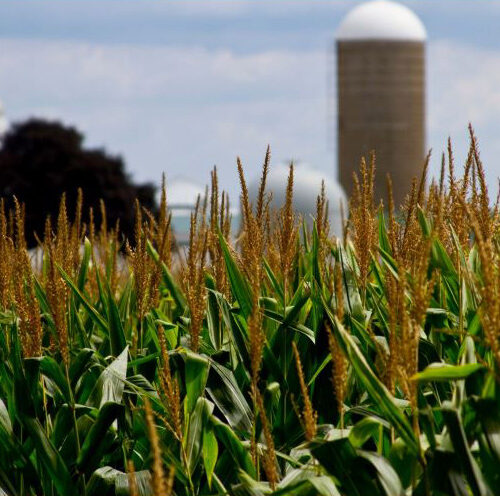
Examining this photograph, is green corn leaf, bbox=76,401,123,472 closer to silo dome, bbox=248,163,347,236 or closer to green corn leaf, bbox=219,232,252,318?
green corn leaf, bbox=219,232,252,318

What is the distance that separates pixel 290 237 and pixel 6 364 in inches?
37.3

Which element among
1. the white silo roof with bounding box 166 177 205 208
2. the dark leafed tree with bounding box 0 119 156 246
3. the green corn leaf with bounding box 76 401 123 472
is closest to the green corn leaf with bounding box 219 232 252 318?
the green corn leaf with bounding box 76 401 123 472

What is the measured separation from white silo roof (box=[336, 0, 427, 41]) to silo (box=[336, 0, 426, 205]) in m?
0.05

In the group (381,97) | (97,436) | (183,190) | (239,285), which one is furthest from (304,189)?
(97,436)

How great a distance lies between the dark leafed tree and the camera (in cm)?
2922

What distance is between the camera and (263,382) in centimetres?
286

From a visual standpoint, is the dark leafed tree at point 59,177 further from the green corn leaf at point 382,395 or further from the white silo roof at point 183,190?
the green corn leaf at point 382,395

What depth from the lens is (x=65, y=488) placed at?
8.32 ft

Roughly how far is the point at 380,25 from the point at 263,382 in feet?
162

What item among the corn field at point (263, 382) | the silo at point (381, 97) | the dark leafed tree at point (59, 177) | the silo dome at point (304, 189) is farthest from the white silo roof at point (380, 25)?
the corn field at point (263, 382)

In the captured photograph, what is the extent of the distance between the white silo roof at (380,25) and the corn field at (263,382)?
48.1m

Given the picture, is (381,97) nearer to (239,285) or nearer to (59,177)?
(59,177)

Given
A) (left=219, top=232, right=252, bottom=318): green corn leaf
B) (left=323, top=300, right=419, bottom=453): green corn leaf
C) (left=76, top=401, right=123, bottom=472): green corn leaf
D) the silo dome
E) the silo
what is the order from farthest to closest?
the silo, the silo dome, (left=219, top=232, right=252, bottom=318): green corn leaf, (left=76, top=401, right=123, bottom=472): green corn leaf, (left=323, top=300, right=419, bottom=453): green corn leaf

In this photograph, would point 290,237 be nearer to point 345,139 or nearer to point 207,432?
point 207,432
